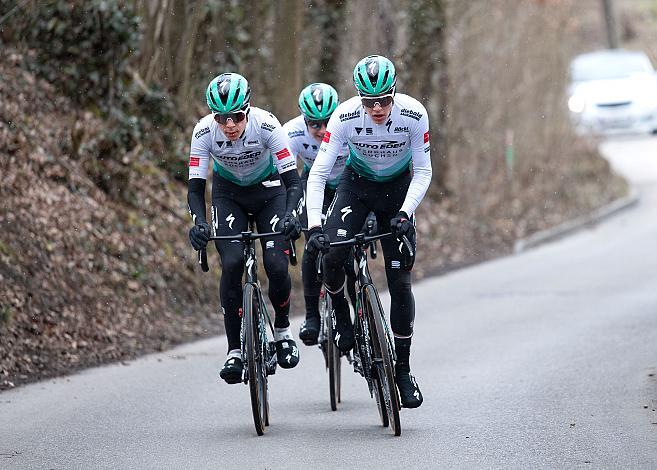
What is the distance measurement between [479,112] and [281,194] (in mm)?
14767

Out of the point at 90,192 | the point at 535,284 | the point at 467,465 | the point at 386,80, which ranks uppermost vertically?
the point at 386,80

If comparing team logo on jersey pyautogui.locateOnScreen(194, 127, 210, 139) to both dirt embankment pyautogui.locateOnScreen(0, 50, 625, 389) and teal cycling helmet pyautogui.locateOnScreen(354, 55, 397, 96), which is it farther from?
dirt embankment pyautogui.locateOnScreen(0, 50, 625, 389)

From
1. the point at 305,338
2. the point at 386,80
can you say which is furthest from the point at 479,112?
the point at 386,80

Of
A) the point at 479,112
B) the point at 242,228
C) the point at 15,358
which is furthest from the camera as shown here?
the point at 479,112

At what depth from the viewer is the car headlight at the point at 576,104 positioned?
25972 millimetres

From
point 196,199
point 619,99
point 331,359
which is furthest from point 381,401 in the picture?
point 619,99

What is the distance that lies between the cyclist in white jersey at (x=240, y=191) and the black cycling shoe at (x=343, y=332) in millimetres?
304

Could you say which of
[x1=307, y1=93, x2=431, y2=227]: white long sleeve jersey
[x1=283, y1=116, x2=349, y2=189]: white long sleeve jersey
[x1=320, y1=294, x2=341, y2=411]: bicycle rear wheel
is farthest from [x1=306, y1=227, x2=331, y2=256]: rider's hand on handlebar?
[x1=283, y1=116, x2=349, y2=189]: white long sleeve jersey

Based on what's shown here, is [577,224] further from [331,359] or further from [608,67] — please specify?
[331,359]

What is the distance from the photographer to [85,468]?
6898 mm

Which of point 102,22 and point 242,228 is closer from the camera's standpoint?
point 242,228

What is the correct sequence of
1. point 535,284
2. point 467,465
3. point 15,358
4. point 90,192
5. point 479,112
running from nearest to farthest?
point 467,465 → point 15,358 → point 90,192 → point 535,284 → point 479,112

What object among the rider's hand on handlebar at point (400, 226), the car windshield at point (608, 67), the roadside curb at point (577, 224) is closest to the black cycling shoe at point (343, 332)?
the rider's hand on handlebar at point (400, 226)

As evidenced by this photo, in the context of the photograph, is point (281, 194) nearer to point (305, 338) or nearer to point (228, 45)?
point (305, 338)
